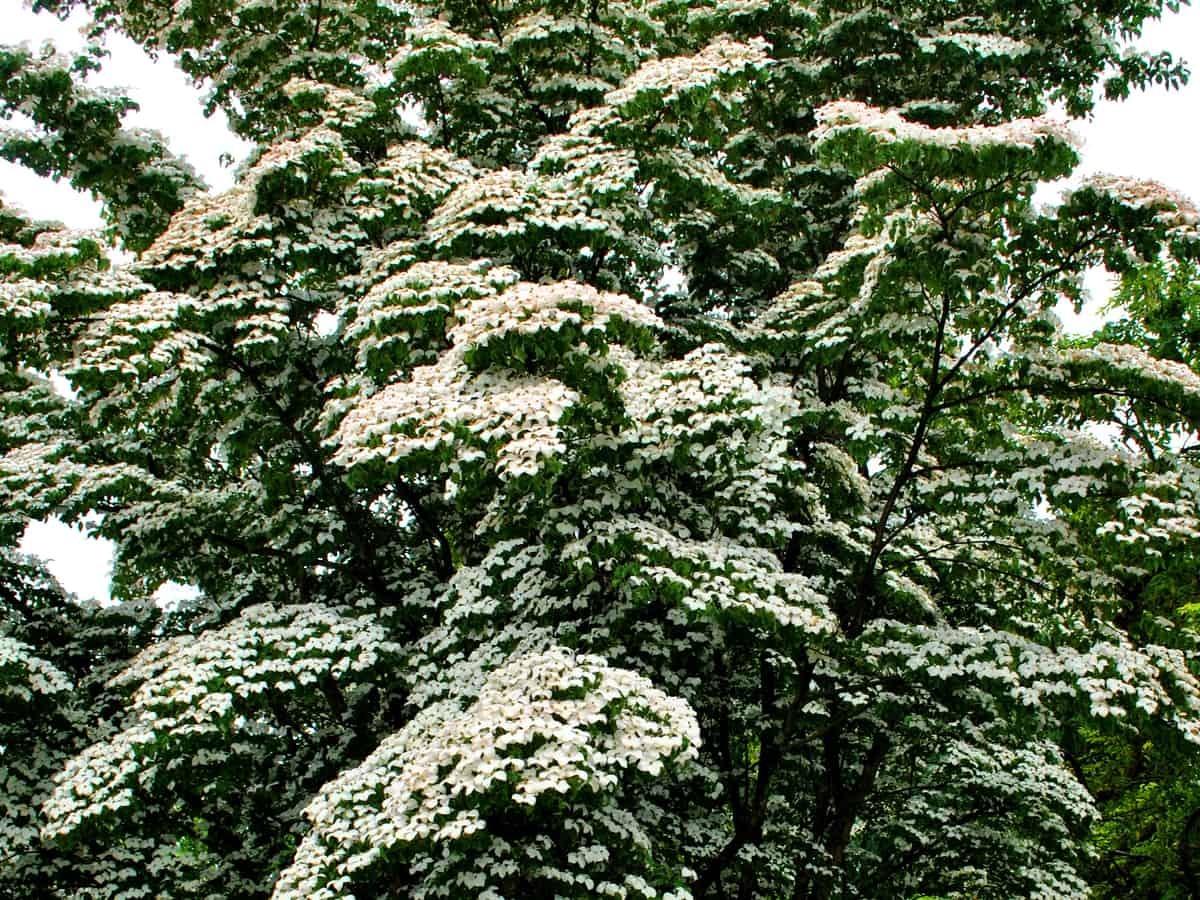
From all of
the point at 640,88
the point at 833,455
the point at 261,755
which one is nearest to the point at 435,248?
the point at 640,88

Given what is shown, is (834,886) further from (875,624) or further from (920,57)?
(920,57)

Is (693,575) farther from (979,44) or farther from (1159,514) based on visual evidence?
(979,44)

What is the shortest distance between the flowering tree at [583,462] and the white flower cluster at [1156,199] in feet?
0.22

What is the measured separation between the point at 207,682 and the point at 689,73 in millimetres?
6701

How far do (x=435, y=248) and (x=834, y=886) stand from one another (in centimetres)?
818

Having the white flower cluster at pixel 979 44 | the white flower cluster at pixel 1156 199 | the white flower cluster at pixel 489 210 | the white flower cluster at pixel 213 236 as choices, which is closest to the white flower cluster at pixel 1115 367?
the white flower cluster at pixel 1156 199

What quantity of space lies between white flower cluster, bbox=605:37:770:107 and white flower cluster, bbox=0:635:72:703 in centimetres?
730

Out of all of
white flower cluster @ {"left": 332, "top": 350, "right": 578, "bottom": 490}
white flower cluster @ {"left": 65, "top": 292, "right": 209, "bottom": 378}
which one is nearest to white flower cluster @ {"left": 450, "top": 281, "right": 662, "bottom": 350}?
white flower cluster @ {"left": 332, "top": 350, "right": 578, "bottom": 490}

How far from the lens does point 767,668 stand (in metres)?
9.52

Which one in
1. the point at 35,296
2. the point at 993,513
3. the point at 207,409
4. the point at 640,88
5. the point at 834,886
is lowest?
the point at 834,886

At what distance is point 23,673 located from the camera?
8281 millimetres

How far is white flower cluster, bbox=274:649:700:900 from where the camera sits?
5629 mm

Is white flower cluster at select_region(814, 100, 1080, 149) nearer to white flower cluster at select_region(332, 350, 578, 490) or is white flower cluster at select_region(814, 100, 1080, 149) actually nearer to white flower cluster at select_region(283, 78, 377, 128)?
white flower cluster at select_region(332, 350, 578, 490)

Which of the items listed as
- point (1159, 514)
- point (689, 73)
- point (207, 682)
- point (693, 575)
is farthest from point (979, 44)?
point (207, 682)
